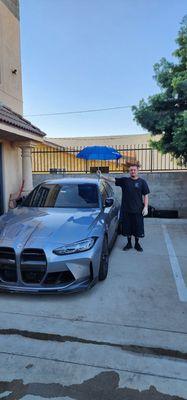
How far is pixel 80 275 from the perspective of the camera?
12.2 feet

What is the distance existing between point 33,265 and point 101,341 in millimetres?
1187

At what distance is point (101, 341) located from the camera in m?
2.95

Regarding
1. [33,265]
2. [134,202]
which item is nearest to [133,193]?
[134,202]

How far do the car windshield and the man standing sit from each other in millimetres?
651

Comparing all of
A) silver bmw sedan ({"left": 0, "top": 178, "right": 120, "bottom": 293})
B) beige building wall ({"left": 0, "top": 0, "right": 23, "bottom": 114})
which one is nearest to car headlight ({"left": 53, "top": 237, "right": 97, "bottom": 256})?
silver bmw sedan ({"left": 0, "top": 178, "right": 120, "bottom": 293})

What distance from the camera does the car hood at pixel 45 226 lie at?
3.83 meters

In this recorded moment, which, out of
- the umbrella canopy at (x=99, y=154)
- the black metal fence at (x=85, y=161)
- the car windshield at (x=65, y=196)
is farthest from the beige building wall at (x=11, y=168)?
the car windshield at (x=65, y=196)

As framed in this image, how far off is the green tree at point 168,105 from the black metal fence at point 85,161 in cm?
161

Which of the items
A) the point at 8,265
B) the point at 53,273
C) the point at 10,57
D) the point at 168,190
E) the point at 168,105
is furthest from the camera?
the point at 168,190

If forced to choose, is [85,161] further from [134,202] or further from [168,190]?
[134,202]

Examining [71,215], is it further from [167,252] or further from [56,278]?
[167,252]

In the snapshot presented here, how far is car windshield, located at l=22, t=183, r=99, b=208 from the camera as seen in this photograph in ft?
16.9

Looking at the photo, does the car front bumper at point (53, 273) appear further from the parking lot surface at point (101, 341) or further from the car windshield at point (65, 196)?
the car windshield at point (65, 196)

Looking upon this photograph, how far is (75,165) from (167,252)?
7072 millimetres
